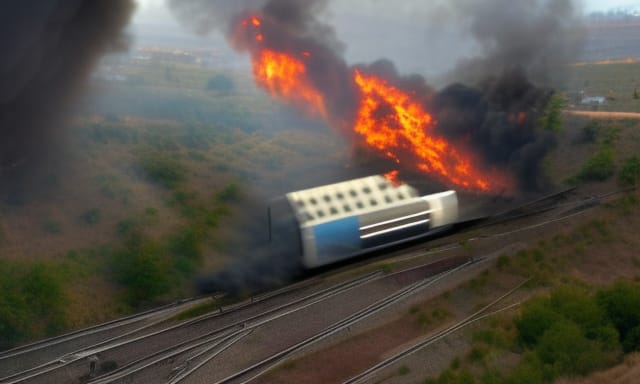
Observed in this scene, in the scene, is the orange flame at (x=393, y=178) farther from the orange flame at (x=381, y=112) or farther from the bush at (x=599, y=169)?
the bush at (x=599, y=169)

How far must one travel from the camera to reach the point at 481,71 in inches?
1389

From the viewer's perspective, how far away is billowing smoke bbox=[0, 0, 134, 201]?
23281mm

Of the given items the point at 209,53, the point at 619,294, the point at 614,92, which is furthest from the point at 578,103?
the point at 209,53

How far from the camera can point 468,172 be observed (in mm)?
27688

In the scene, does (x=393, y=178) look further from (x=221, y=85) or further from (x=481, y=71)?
(x=221, y=85)

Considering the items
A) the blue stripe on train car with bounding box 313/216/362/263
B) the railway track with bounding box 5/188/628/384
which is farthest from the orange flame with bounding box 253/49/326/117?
the railway track with bounding box 5/188/628/384

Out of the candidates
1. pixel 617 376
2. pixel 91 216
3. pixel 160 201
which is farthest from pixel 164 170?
pixel 617 376

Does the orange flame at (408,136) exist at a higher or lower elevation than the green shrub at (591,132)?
higher

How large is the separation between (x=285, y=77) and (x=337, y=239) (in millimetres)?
12716

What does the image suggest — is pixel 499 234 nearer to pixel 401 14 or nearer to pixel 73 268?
pixel 73 268

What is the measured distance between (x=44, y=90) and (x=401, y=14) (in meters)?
31.6

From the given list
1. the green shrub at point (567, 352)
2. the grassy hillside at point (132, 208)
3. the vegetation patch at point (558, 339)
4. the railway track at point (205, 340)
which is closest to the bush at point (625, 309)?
the vegetation patch at point (558, 339)

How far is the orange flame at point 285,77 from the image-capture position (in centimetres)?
3039

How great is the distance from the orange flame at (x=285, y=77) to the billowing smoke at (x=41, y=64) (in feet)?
22.9
